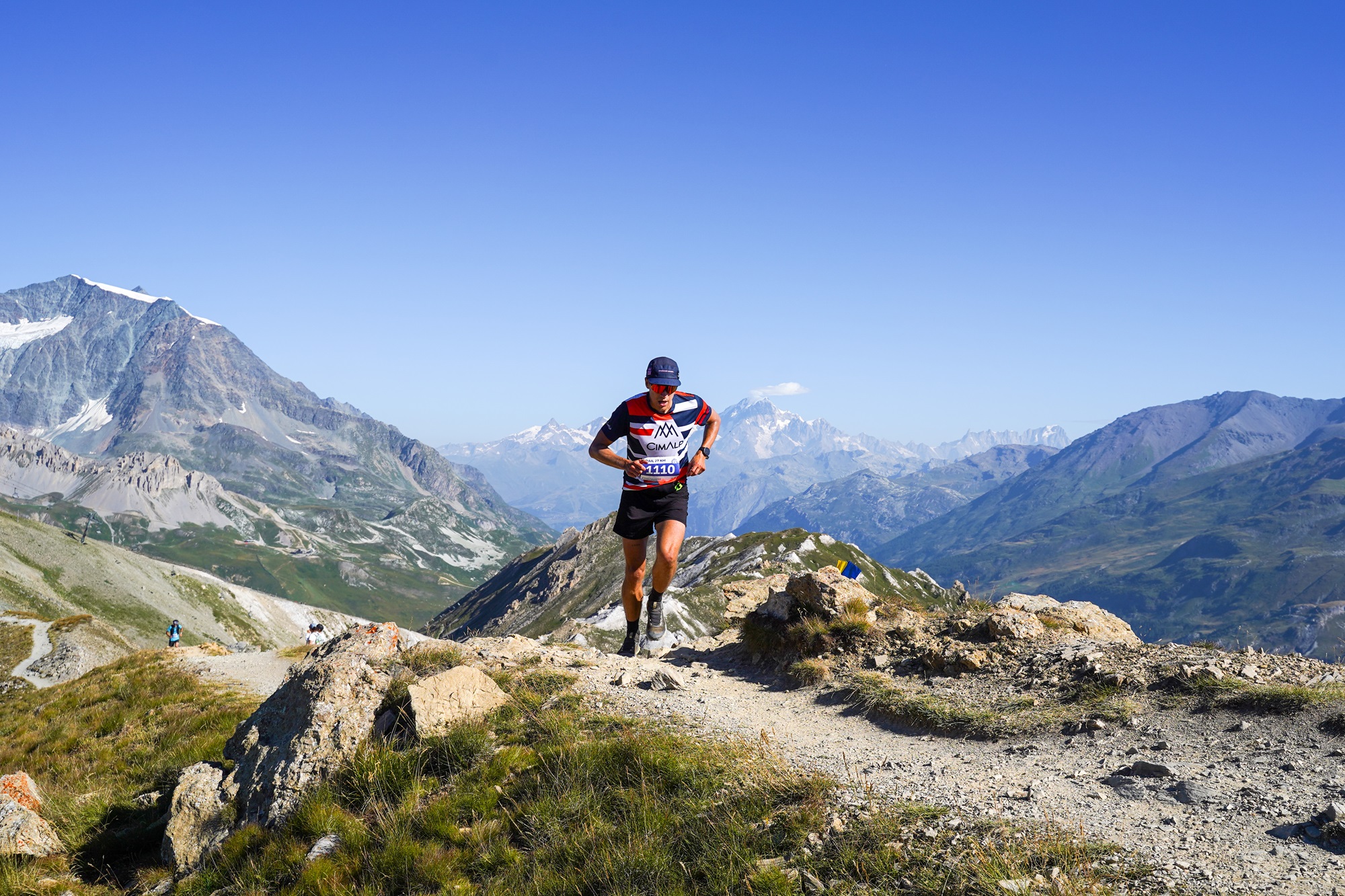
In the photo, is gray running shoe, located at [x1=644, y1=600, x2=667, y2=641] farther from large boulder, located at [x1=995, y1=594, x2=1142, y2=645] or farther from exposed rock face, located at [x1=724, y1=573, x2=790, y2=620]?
large boulder, located at [x1=995, y1=594, x2=1142, y2=645]

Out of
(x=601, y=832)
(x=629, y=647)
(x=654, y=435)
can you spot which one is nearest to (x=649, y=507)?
(x=654, y=435)

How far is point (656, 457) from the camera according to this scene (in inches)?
519

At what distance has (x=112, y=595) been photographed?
180m

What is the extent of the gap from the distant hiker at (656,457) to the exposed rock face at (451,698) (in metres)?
3.05

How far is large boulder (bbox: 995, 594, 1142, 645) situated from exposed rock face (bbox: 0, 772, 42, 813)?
1594cm

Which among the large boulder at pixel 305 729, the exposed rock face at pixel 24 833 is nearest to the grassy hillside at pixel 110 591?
the exposed rock face at pixel 24 833

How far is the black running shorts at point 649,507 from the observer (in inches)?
521

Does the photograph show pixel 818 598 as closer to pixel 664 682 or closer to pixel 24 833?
pixel 664 682

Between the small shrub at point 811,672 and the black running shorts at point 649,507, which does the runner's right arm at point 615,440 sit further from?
the small shrub at point 811,672

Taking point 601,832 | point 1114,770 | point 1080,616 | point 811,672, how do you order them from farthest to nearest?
point 1080,616 < point 811,672 < point 1114,770 < point 601,832

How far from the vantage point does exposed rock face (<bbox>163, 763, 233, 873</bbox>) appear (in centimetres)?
942

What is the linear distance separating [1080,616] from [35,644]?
7967cm

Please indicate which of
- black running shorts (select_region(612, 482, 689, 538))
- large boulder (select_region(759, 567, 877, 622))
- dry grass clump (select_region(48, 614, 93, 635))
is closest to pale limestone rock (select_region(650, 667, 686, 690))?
black running shorts (select_region(612, 482, 689, 538))

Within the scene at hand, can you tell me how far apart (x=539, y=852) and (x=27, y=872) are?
6.42 meters
